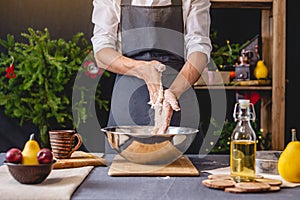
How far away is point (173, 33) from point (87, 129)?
1642mm

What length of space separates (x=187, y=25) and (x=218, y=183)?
41.3 inches

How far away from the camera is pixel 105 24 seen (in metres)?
2.19

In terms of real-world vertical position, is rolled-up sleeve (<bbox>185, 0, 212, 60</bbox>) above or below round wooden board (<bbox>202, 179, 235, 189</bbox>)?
above

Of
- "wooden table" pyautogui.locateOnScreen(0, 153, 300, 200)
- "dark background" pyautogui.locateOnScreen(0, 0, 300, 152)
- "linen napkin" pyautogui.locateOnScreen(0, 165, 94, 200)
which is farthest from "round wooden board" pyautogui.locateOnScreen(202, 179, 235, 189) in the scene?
"dark background" pyautogui.locateOnScreen(0, 0, 300, 152)

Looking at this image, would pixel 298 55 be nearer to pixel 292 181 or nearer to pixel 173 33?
pixel 173 33

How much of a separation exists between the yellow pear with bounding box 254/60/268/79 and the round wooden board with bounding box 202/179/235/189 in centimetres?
211

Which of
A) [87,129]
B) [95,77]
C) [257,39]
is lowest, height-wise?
[87,129]

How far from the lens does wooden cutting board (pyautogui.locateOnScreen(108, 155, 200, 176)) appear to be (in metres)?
1.50

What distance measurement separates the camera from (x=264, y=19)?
3.53m

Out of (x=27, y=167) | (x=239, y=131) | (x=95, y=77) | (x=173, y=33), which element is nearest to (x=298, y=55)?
(x=95, y=77)

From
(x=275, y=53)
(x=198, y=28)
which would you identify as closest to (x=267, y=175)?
(x=198, y=28)

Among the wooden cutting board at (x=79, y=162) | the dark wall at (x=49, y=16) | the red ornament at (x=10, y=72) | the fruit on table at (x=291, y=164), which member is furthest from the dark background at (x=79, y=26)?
the fruit on table at (x=291, y=164)

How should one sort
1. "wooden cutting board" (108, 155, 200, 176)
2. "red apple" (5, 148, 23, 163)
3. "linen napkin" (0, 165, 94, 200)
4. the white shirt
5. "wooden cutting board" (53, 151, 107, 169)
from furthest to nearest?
the white shirt < "wooden cutting board" (53, 151, 107, 169) < "wooden cutting board" (108, 155, 200, 176) < "red apple" (5, 148, 23, 163) < "linen napkin" (0, 165, 94, 200)

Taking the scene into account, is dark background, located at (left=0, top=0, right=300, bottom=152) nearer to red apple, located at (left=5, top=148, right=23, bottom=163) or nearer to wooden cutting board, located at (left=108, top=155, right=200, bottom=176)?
wooden cutting board, located at (left=108, top=155, right=200, bottom=176)
